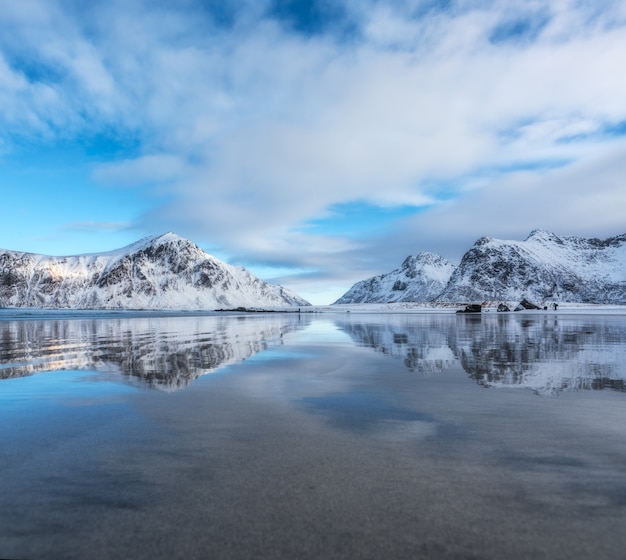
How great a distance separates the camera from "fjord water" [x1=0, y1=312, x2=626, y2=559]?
2.86 metres

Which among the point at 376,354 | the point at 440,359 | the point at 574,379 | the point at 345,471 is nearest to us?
the point at 345,471

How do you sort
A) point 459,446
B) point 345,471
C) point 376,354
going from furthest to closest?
point 376,354 → point 459,446 → point 345,471

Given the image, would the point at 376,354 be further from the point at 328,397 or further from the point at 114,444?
the point at 114,444

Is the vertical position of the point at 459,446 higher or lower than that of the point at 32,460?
lower

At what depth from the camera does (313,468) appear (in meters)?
4.11

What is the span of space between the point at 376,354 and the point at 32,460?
1111cm

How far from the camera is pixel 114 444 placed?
16.2 ft

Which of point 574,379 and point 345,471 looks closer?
point 345,471

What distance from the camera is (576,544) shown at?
110 inches

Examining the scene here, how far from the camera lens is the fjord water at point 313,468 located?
113 inches

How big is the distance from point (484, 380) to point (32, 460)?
8.29 meters

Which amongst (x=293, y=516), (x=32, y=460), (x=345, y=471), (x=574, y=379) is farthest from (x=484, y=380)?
(x=32, y=460)

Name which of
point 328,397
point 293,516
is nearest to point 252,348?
point 328,397

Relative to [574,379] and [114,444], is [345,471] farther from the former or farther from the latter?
[574,379]
